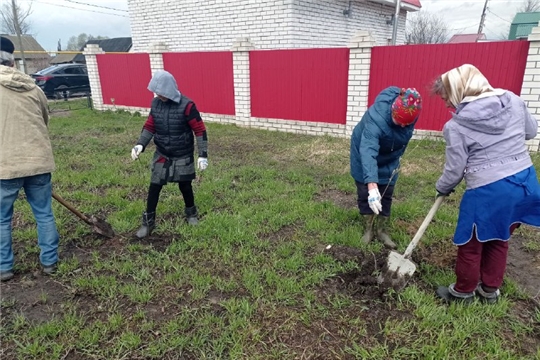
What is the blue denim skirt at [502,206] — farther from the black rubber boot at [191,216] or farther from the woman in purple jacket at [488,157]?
the black rubber boot at [191,216]

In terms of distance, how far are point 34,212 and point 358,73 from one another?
6755 millimetres

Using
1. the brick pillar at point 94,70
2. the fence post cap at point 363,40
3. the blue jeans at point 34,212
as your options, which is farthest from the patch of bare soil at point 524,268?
the brick pillar at point 94,70

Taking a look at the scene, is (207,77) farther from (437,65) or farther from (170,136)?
(170,136)

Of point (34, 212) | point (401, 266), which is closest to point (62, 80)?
point (34, 212)

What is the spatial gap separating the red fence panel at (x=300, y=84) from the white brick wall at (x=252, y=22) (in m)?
2.29

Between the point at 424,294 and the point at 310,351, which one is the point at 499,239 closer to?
the point at 424,294

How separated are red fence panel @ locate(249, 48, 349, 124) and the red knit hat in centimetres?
568

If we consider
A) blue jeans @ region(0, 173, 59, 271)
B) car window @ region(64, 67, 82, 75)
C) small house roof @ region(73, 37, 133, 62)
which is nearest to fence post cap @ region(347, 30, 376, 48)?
blue jeans @ region(0, 173, 59, 271)

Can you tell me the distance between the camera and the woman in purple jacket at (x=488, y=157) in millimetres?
2225

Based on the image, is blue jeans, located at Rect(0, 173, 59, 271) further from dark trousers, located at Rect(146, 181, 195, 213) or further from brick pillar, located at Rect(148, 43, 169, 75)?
brick pillar, located at Rect(148, 43, 169, 75)

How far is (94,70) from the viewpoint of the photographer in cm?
1316

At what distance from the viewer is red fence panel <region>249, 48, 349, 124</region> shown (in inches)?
A: 331

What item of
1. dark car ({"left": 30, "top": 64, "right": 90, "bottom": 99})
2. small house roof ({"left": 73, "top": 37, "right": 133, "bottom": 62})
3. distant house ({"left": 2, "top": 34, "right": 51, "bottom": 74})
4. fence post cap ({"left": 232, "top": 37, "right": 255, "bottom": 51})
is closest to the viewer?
fence post cap ({"left": 232, "top": 37, "right": 255, "bottom": 51})

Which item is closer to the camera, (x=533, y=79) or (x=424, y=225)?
(x=424, y=225)
